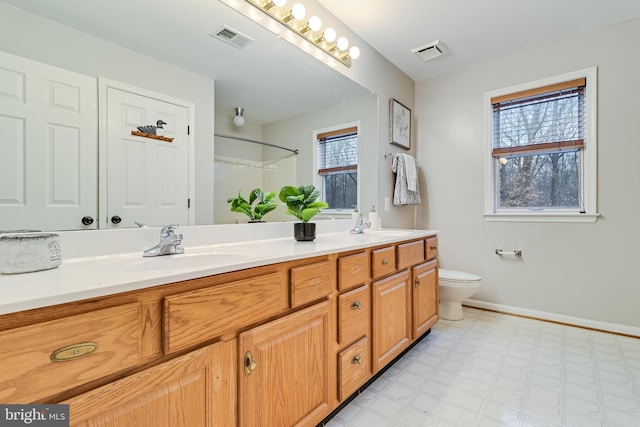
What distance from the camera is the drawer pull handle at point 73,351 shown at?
0.57 m

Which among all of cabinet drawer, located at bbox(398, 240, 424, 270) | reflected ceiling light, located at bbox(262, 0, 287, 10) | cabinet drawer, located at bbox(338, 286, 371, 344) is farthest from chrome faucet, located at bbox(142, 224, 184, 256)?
reflected ceiling light, located at bbox(262, 0, 287, 10)

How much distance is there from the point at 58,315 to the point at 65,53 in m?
0.90

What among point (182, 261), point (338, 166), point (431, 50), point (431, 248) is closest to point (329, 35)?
point (338, 166)

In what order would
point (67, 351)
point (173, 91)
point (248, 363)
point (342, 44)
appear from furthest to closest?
1. point (342, 44)
2. point (173, 91)
3. point (248, 363)
4. point (67, 351)

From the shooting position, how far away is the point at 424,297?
2.01m

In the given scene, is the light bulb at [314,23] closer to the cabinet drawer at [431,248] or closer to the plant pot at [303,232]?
the plant pot at [303,232]

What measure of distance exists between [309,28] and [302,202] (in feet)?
3.73

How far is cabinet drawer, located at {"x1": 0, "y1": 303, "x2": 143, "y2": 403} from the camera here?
1.73 feet

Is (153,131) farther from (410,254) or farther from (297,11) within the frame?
(410,254)

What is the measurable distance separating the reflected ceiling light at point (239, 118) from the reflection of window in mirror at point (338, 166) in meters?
0.57

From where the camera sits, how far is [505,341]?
211 centimetres

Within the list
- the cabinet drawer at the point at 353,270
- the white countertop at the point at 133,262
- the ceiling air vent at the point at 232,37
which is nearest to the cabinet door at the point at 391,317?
the cabinet drawer at the point at 353,270

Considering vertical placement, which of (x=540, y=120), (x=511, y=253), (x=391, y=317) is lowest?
(x=391, y=317)

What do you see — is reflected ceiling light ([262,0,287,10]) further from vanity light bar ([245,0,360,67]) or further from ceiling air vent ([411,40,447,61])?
ceiling air vent ([411,40,447,61])
